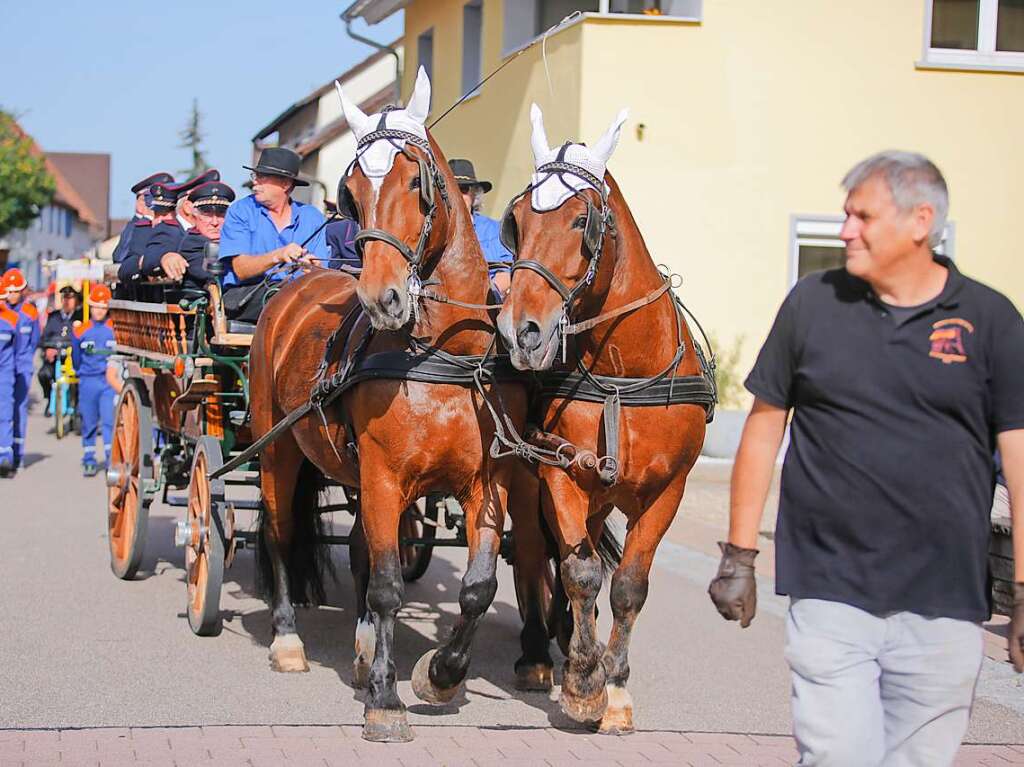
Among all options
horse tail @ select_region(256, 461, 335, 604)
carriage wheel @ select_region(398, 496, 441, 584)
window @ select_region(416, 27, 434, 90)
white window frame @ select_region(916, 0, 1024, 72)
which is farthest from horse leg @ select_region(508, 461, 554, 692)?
window @ select_region(416, 27, 434, 90)

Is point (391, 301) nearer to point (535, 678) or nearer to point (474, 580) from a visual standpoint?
point (474, 580)

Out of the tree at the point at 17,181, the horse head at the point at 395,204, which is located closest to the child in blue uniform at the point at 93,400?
the horse head at the point at 395,204

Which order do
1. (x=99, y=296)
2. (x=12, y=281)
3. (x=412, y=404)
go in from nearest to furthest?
1. (x=412, y=404)
2. (x=12, y=281)
3. (x=99, y=296)

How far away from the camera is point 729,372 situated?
16.3 metres

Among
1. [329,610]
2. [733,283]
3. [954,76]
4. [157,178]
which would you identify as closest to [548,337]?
[329,610]

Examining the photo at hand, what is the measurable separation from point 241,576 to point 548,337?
4986mm

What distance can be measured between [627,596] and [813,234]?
1113cm

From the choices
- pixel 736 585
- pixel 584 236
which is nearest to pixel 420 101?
pixel 584 236

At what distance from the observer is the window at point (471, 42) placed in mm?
20938

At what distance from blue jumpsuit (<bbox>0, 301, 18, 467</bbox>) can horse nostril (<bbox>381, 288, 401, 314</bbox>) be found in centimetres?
1126

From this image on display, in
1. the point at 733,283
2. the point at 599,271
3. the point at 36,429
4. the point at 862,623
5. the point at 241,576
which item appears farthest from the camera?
the point at 36,429

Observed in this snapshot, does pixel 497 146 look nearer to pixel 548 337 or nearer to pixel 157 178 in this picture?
pixel 157 178

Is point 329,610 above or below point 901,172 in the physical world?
below

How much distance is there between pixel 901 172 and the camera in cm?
368
